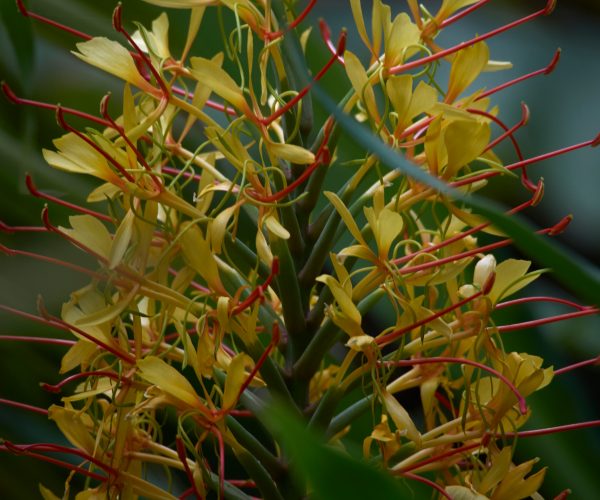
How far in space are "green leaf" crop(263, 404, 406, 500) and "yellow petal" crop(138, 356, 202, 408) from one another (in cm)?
16

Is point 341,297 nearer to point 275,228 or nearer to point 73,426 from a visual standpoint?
point 275,228

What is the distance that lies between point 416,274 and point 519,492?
120 millimetres

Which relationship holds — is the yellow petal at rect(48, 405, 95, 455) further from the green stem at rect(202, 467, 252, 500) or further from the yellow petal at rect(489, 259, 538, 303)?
the yellow petal at rect(489, 259, 538, 303)

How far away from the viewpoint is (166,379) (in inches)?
17.1

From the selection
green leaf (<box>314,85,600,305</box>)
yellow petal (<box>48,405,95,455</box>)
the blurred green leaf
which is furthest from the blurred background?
green leaf (<box>314,85,600,305</box>)

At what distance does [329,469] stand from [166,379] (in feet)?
0.56

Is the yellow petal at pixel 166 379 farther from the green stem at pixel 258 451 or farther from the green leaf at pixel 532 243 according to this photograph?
the green leaf at pixel 532 243

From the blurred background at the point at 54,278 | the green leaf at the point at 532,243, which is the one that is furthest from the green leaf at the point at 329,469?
the blurred background at the point at 54,278

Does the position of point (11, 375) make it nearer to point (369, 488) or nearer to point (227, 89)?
point (227, 89)

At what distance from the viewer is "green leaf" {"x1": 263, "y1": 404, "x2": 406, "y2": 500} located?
27 centimetres

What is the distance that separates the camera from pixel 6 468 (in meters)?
0.68

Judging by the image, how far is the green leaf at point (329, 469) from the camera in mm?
272

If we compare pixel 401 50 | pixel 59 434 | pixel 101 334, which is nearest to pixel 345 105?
pixel 401 50

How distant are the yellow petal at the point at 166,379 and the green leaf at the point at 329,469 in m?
0.16
